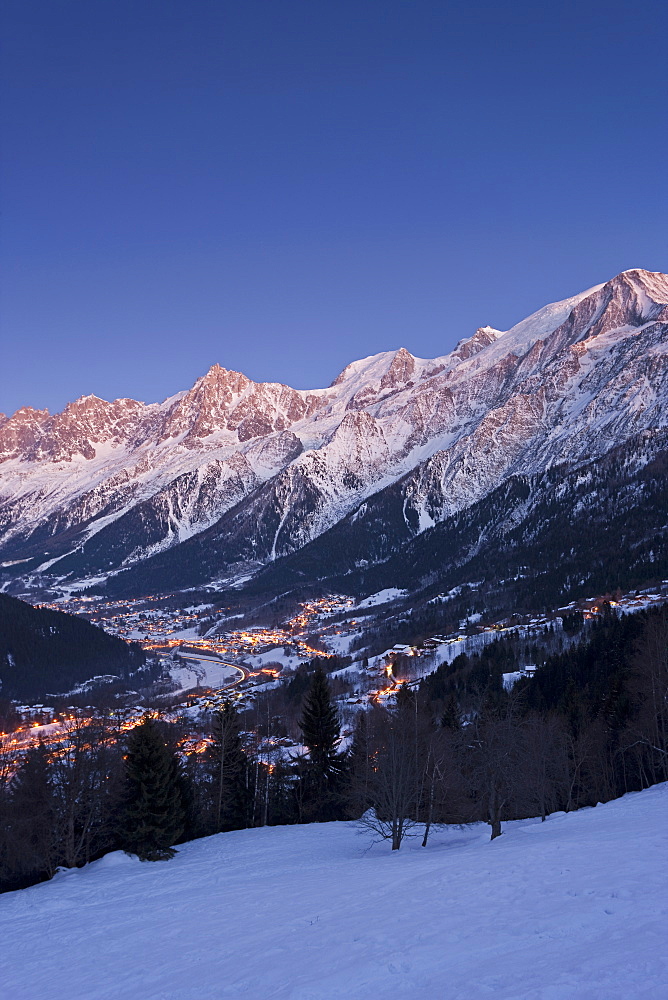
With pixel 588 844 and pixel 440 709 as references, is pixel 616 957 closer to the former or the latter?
pixel 588 844

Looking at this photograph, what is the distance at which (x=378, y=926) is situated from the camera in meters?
15.2

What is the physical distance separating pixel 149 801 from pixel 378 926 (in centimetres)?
2475

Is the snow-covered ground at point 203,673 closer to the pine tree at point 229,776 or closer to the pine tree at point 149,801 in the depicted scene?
the pine tree at point 229,776

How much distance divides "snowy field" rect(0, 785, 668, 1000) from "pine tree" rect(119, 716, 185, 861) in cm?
460

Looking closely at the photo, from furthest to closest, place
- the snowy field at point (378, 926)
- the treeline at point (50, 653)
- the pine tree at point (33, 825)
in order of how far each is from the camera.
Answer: the treeline at point (50, 653), the pine tree at point (33, 825), the snowy field at point (378, 926)

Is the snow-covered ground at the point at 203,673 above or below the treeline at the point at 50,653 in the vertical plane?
below

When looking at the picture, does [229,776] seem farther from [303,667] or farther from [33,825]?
[303,667]

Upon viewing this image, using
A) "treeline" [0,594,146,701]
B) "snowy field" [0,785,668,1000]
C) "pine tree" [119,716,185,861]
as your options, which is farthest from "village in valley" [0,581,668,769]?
"snowy field" [0,785,668,1000]

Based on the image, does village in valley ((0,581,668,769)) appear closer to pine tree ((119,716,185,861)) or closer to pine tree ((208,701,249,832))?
pine tree ((208,701,249,832))

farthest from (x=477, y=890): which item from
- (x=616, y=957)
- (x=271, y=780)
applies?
(x=271, y=780)

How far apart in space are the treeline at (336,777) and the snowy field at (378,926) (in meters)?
4.98

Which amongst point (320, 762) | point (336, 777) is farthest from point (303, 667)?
point (320, 762)

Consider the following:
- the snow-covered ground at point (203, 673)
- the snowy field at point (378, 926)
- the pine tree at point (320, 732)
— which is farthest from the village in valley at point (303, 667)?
the snowy field at point (378, 926)

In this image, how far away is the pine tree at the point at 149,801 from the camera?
35156mm
